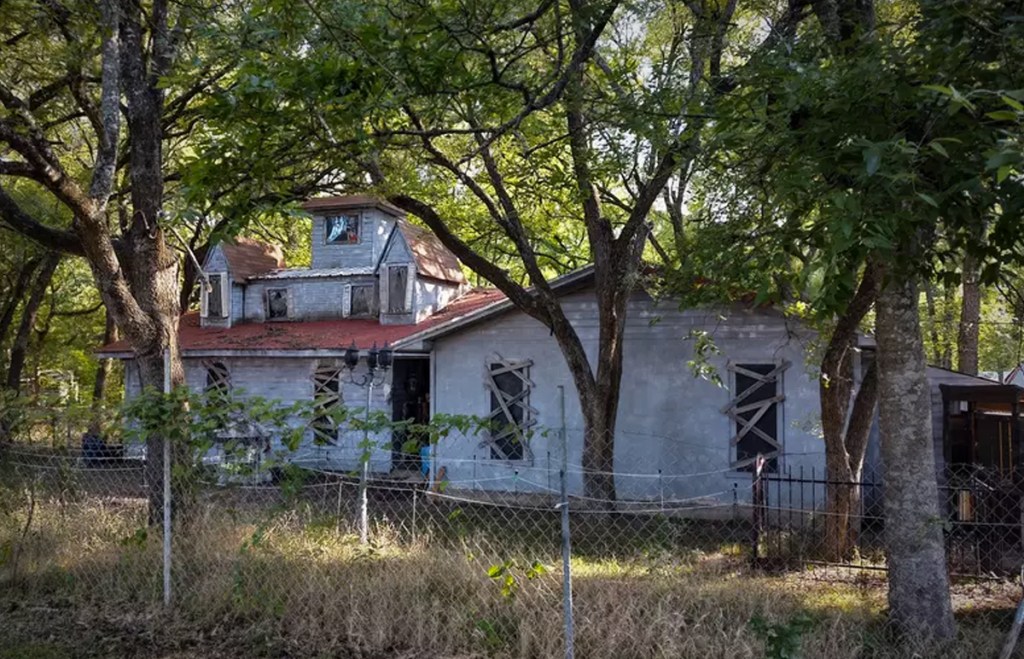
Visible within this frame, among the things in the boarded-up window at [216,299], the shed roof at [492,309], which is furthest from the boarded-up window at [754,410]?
the boarded-up window at [216,299]

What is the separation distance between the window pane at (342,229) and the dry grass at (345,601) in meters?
13.1

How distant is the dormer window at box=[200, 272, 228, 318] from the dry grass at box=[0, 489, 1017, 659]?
13403 mm

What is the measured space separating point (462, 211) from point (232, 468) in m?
11.9

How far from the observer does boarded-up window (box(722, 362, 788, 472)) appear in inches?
515

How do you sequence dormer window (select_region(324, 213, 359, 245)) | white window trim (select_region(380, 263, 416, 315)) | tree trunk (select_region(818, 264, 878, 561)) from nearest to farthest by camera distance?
tree trunk (select_region(818, 264, 878, 561)) → white window trim (select_region(380, 263, 416, 315)) → dormer window (select_region(324, 213, 359, 245))

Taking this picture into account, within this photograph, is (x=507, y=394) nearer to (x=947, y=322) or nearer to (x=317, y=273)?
(x=317, y=273)

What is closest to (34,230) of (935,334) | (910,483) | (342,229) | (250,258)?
(910,483)

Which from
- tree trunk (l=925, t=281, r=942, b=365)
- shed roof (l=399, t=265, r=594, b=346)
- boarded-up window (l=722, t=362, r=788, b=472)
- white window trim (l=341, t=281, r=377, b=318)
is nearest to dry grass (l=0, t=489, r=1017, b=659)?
boarded-up window (l=722, t=362, r=788, b=472)

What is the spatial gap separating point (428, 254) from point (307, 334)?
11.3ft

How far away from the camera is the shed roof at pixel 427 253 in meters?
18.6

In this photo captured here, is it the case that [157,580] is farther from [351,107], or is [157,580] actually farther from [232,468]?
[351,107]

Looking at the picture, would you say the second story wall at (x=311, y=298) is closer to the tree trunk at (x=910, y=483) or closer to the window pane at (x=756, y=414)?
the window pane at (x=756, y=414)

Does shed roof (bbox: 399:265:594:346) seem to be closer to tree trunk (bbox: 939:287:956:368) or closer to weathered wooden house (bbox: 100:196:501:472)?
weathered wooden house (bbox: 100:196:501:472)

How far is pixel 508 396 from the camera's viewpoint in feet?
48.8
